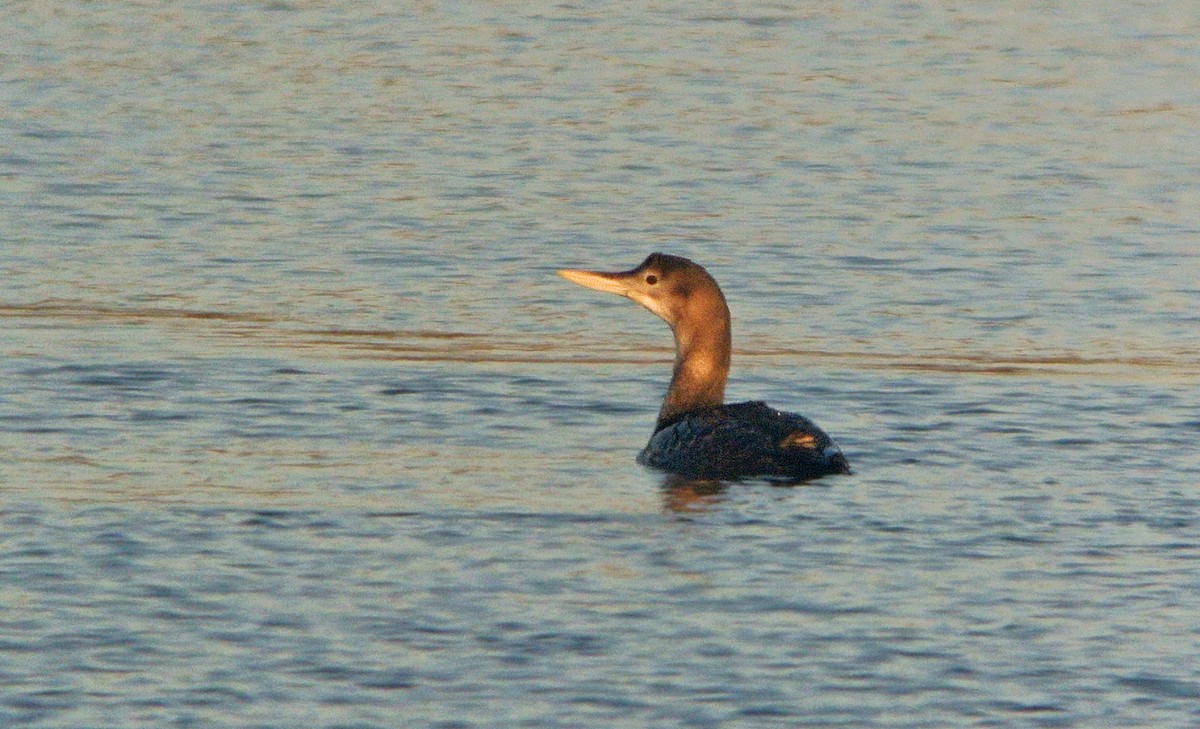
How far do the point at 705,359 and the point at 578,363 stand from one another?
4.30 feet

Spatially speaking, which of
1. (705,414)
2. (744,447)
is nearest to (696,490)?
(744,447)

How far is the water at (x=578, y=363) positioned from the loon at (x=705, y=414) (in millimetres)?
192

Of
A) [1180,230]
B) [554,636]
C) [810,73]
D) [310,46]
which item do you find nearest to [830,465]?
[554,636]

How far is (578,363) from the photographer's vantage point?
44.6ft

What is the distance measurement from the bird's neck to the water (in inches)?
13.2

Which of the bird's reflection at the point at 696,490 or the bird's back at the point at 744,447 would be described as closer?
the bird's reflection at the point at 696,490

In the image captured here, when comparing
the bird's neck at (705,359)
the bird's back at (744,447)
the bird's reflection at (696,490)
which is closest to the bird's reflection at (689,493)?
the bird's reflection at (696,490)

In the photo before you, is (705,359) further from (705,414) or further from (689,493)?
(689,493)

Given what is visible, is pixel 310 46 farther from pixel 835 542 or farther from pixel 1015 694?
pixel 1015 694

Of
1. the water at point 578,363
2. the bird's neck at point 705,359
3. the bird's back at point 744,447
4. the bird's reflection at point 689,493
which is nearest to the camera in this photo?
the water at point 578,363

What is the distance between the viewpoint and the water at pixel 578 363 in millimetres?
8383

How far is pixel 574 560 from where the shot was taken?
31.5 ft

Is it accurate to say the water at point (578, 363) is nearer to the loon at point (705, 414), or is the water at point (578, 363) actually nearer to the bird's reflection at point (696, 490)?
the bird's reflection at point (696, 490)

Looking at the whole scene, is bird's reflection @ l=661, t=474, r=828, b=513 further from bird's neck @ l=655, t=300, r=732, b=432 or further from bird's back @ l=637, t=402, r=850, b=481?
bird's neck @ l=655, t=300, r=732, b=432
